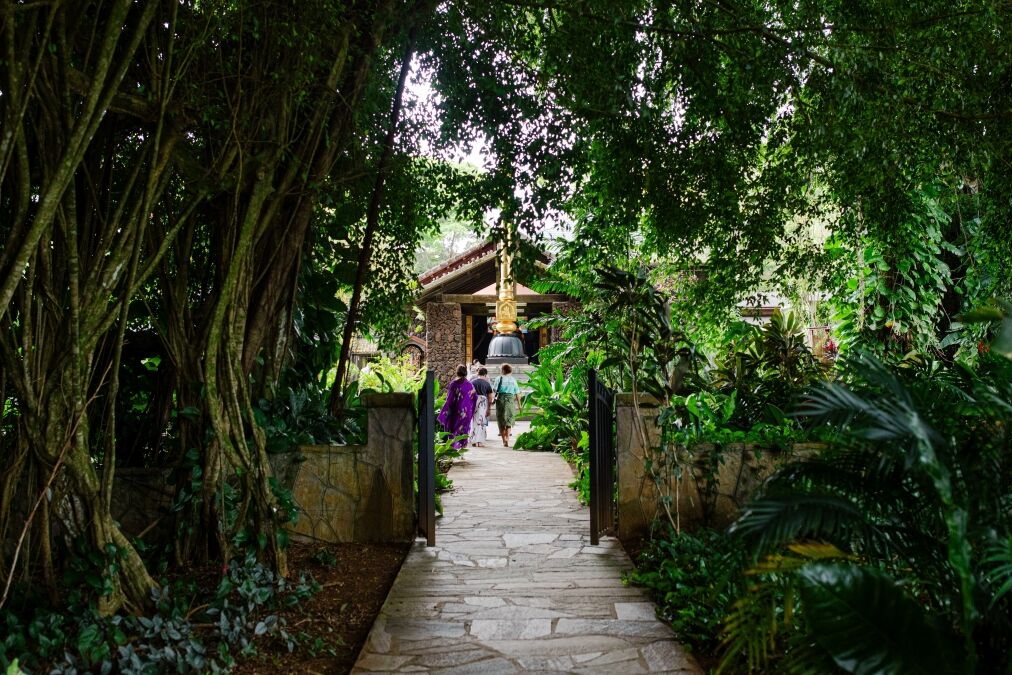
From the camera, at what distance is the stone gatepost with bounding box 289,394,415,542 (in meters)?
4.86

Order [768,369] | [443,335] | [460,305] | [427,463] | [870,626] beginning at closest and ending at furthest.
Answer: [870,626], [427,463], [768,369], [443,335], [460,305]

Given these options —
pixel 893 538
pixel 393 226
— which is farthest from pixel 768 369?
pixel 893 538

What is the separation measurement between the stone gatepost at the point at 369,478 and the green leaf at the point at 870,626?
3539 mm

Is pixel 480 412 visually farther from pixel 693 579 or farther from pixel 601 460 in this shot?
pixel 693 579

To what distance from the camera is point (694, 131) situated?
16.6ft

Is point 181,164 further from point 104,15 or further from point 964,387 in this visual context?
point 964,387

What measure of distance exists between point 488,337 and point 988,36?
17.1 m

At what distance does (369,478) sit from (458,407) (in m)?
5.28

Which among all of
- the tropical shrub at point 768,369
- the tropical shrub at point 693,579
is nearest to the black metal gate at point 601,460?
the tropical shrub at point 693,579

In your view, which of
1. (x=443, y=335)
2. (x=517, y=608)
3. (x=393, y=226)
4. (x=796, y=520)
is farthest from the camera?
(x=443, y=335)

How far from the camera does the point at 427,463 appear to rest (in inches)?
191

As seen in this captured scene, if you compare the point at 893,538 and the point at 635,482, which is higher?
the point at 893,538

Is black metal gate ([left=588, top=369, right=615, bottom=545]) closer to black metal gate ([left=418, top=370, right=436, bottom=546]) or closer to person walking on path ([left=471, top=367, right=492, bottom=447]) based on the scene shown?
black metal gate ([left=418, top=370, right=436, bottom=546])

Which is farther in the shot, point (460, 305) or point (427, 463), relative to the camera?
point (460, 305)
